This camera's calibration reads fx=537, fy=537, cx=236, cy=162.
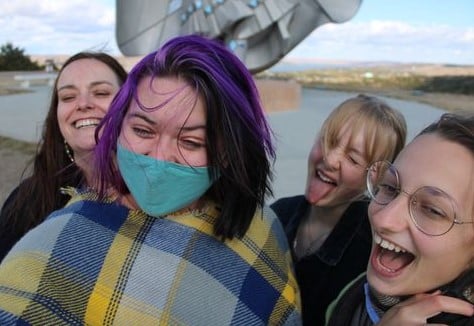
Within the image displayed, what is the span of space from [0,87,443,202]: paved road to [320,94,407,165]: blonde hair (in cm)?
307

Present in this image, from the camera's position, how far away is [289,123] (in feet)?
37.5

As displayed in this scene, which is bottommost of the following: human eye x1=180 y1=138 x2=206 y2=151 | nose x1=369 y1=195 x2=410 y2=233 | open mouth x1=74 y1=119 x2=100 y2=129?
nose x1=369 y1=195 x2=410 y2=233

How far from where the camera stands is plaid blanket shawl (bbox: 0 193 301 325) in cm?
117

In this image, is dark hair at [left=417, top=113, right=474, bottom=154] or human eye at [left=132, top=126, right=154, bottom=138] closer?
dark hair at [left=417, top=113, right=474, bottom=154]

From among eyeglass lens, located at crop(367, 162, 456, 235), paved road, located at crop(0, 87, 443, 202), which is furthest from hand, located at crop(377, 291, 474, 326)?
paved road, located at crop(0, 87, 443, 202)

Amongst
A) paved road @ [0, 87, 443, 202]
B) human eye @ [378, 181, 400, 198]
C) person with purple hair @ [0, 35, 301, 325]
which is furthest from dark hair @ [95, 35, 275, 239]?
paved road @ [0, 87, 443, 202]

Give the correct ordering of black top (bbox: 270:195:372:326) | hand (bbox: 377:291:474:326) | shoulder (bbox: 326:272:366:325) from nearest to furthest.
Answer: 1. hand (bbox: 377:291:474:326)
2. shoulder (bbox: 326:272:366:325)
3. black top (bbox: 270:195:372:326)

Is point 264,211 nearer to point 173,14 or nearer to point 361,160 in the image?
point 361,160

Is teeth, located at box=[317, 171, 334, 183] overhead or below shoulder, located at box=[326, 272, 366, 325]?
overhead

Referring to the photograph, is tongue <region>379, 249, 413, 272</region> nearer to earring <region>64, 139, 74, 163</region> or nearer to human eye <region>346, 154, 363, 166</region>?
human eye <region>346, 154, 363, 166</region>

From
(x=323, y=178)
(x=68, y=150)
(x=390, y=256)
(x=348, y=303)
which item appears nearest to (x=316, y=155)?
(x=323, y=178)

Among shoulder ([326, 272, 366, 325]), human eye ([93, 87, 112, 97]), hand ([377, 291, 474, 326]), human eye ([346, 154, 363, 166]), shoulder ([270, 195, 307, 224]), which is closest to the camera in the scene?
hand ([377, 291, 474, 326])

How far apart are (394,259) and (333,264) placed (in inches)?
22.8

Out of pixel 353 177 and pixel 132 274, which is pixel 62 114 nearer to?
pixel 132 274
